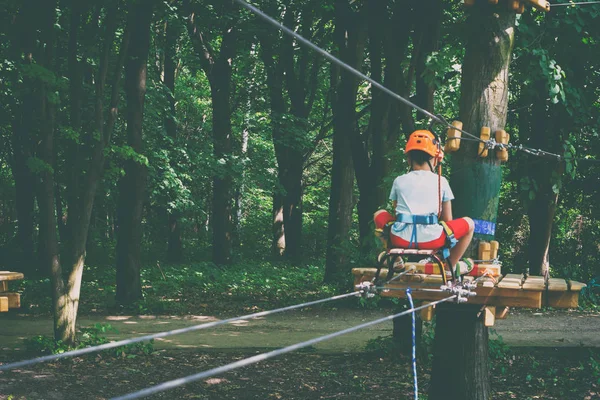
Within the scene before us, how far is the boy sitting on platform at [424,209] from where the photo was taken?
550cm

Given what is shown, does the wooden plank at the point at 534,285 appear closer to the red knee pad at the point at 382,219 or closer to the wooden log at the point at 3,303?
the red knee pad at the point at 382,219

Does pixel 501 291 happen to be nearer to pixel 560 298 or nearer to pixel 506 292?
pixel 506 292

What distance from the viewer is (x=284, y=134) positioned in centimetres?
2272

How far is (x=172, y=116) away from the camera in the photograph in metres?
20.0

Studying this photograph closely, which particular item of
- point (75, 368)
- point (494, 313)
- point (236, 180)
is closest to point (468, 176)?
point (494, 313)

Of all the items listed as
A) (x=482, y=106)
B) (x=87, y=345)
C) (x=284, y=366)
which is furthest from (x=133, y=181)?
(x=482, y=106)

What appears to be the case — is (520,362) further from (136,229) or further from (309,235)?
(309,235)

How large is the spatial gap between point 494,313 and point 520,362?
589 centimetres

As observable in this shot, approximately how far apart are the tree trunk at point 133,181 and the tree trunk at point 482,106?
9.00 metres

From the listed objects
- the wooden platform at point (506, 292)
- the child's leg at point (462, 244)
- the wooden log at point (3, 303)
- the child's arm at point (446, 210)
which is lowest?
the wooden log at point (3, 303)

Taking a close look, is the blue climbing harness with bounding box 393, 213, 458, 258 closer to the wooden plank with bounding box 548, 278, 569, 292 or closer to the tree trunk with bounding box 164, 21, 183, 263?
the wooden plank with bounding box 548, 278, 569, 292

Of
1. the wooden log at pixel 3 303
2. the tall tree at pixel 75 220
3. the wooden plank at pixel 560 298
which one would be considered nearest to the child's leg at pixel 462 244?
the wooden plank at pixel 560 298

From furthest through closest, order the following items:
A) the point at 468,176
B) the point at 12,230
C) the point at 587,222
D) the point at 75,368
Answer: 1. the point at 12,230
2. the point at 587,222
3. the point at 75,368
4. the point at 468,176

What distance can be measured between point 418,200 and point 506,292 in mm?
1096
